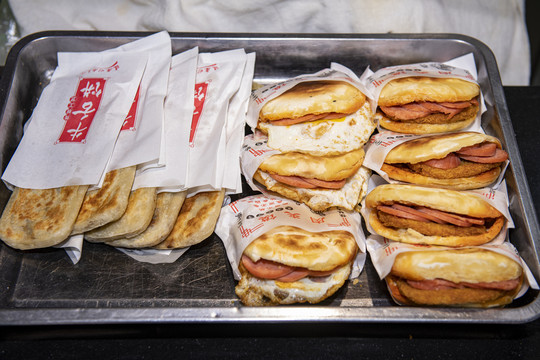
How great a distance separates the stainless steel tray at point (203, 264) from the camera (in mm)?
2305

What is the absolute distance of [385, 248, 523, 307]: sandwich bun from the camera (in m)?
2.36

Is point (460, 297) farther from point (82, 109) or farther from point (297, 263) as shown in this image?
point (82, 109)

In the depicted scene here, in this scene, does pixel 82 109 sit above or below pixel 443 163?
above

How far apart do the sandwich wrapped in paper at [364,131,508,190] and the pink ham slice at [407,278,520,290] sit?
1.92ft

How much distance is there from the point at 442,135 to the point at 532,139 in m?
1.04

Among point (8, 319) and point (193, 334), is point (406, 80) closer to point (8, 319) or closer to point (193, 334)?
point (193, 334)

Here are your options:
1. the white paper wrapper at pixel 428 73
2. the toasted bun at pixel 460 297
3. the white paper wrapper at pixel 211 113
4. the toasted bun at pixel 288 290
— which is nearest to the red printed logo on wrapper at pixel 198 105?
the white paper wrapper at pixel 211 113

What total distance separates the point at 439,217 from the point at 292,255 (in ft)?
2.61

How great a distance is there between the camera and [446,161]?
2736 millimetres

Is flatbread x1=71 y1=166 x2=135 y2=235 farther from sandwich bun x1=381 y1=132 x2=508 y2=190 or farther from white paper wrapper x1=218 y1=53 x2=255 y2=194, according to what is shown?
sandwich bun x1=381 y1=132 x2=508 y2=190

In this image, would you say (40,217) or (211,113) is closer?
(40,217)

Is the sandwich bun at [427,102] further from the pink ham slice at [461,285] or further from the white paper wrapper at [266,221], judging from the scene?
the pink ham slice at [461,285]

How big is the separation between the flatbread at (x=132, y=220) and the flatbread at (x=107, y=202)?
0.06m

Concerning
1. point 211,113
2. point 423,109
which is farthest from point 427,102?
point 211,113
